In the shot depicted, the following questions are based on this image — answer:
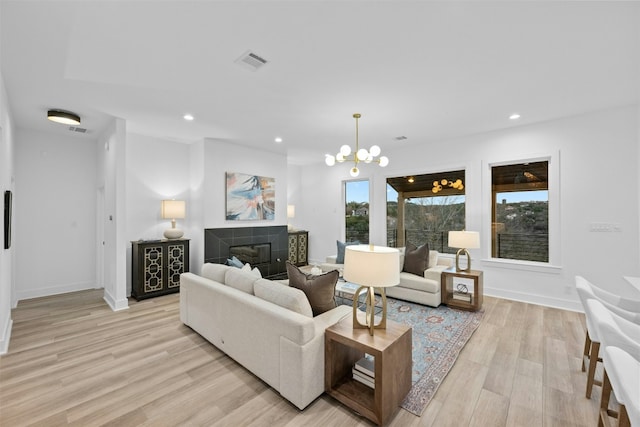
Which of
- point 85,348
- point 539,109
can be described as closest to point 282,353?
point 85,348

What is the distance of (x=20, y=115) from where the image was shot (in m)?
3.85

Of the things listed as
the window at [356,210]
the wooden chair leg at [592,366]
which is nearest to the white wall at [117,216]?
the window at [356,210]

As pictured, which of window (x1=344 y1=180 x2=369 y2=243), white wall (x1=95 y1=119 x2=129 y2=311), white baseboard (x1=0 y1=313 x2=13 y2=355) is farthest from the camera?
window (x1=344 y1=180 x2=369 y2=243)

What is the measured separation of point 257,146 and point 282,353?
14.6ft

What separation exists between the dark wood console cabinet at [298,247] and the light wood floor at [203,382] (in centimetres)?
390

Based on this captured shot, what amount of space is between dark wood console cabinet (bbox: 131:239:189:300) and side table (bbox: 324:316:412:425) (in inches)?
146

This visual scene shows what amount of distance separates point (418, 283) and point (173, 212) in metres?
4.25

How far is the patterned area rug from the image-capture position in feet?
7.18

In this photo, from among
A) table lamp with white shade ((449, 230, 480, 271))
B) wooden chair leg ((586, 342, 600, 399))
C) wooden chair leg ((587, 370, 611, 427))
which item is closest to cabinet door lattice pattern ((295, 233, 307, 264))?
table lamp with white shade ((449, 230, 480, 271))

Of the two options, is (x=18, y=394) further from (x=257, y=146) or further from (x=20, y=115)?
(x=257, y=146)

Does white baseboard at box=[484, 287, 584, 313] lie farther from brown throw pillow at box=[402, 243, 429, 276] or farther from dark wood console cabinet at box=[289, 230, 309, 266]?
dark wood console cabinet at box=[289, 230, 309, 266]

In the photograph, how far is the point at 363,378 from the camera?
2.12 metres

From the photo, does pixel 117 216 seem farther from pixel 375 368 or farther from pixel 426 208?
pixel 426 208

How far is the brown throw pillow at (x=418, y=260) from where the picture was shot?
432 cm
